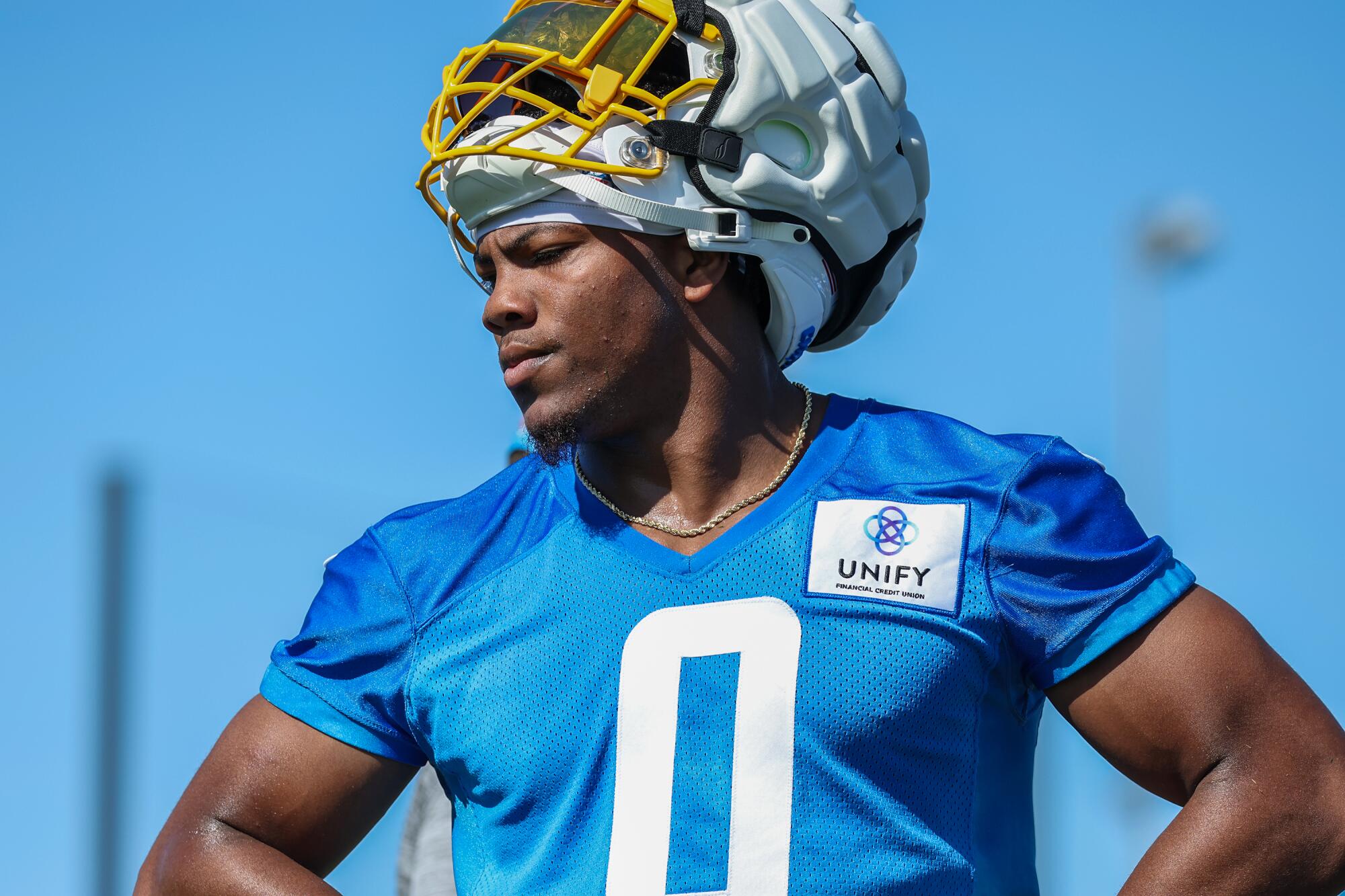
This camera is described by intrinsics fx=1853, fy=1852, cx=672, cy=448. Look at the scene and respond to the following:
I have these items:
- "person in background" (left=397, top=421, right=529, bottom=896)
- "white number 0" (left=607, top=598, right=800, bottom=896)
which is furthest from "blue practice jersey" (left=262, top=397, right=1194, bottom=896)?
"person in background" (left=397, top=421, right=529, bottom=896)

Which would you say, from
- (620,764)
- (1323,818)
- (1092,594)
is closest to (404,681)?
(620,764)

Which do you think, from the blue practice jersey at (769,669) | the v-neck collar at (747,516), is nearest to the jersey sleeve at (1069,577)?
the blue practice jersey at (769,669)

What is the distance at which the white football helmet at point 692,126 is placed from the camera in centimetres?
337

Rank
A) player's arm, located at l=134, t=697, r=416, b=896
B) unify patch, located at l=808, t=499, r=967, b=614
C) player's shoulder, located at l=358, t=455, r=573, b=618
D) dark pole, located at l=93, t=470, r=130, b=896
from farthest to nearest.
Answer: dark pole, located at l=93, t=470, r=130, b=896 → player's shoulder, located at l=358, t=455, r=573, b=618 → player's arm, located at l=134, t=697, r=416, b=896 → unify patch, located at l=808, t=499, r=967, b=614

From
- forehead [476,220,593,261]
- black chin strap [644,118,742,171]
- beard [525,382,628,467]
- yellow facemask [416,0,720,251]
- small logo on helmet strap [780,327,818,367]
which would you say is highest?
yellow facemask [416,0,720,251]

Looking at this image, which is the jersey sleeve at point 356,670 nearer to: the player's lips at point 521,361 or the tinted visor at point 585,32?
the player's lips at point 521,361

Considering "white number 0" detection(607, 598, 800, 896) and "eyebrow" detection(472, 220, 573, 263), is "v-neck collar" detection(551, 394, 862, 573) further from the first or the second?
"eyebrow" detection(472, 220, 573, 263)

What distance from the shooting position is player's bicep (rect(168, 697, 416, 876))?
3320 millimetres

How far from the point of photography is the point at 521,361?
11.0ft

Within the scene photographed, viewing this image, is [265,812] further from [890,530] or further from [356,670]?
[890,530]

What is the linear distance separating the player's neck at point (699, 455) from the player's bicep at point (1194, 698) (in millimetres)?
723

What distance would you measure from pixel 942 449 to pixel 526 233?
2.80 ft

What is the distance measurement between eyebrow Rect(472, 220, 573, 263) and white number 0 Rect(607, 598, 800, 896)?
72cm

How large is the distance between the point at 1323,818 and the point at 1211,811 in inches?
7.1
